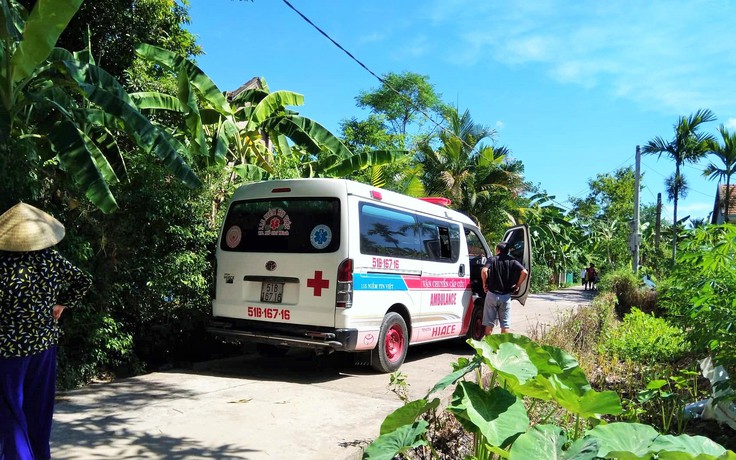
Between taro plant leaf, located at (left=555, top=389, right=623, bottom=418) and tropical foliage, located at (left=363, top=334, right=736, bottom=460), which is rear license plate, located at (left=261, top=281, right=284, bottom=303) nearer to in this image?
tropical foliage, located at (left=363, top=334, right=736, bottom=460)

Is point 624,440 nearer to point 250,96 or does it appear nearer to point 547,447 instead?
point 547,447

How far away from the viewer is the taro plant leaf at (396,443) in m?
2.81

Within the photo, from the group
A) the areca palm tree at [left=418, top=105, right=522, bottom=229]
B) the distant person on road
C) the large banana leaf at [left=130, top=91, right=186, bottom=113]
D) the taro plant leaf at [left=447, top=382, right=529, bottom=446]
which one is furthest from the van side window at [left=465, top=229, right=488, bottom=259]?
the distant person on road

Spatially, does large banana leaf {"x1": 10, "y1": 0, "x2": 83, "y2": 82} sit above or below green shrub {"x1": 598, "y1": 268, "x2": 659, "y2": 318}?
above

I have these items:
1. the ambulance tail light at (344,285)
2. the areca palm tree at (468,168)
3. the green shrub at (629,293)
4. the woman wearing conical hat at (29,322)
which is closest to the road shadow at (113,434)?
the woman wearing conical hat at (29,322)

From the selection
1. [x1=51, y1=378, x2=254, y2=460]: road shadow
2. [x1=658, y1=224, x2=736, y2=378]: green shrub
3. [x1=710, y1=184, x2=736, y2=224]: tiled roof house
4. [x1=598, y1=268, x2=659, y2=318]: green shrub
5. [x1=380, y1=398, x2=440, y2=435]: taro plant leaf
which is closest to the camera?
[x1=380, y1=398, x2=440, y2=435]: taro plant leaf

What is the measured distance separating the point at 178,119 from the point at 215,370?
5.98 meters

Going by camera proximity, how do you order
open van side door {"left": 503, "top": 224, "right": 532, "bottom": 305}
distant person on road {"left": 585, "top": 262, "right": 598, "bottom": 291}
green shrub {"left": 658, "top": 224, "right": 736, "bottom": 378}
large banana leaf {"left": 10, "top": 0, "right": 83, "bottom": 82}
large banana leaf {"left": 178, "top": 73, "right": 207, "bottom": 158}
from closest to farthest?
1. green shrub {"left": 658, "top": 224, "right": 736, "bottom": 378}
2. large banana leaf {"left": 10, "top": 0, "right": 83, "bottom": 82}
3. large banana leaf {"left": 178, "top": 73, "right": 207, "bottom": 158}
4. open van side door {"left": 503, "top": 224, "right": 532, "bottom": 305}
5. distant person on road {"left": 585, "top": 262, "right": 598, "bottom": 291}

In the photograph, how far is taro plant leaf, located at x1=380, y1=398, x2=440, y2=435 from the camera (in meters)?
3.11

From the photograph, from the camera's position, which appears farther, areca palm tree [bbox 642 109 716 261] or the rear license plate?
areca palm tree [bbox 642 109 716 261]

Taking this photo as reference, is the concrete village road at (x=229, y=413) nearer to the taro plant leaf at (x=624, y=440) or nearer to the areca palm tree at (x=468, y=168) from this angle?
the taro plant leaf at (x=624, y=440)

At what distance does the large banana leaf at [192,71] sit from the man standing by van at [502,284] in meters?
5.39

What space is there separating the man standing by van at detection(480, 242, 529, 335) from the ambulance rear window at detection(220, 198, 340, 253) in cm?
323

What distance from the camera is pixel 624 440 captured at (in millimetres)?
2527
